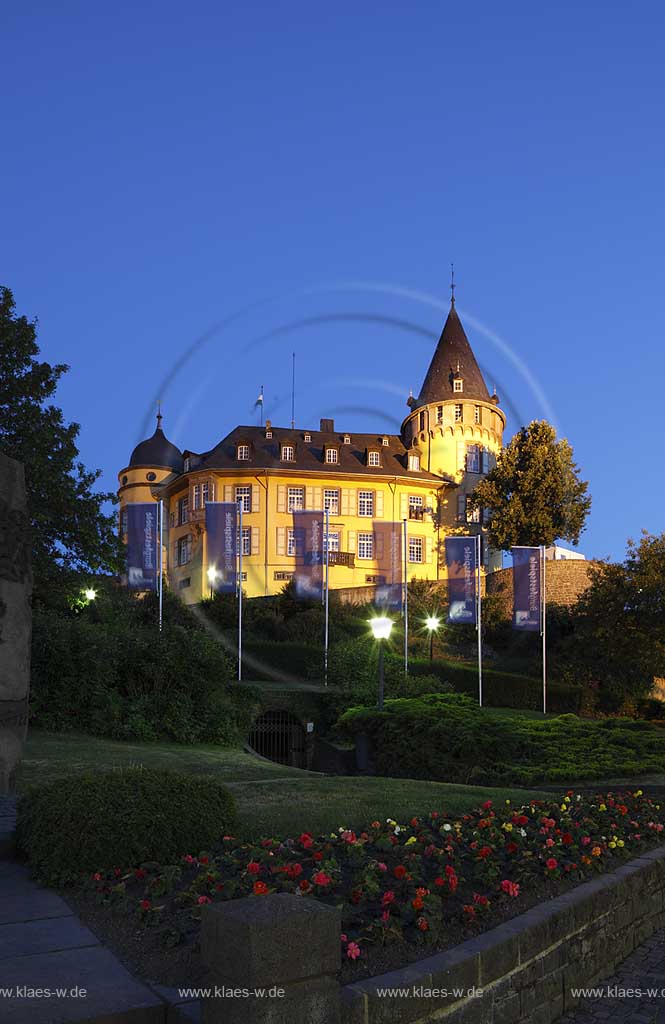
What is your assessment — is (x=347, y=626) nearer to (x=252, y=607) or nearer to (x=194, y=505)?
(x=252, y=607)

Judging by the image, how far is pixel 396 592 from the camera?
144ft

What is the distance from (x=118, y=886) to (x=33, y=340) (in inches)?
1046

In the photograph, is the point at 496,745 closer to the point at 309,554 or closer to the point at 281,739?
the point at 281,739

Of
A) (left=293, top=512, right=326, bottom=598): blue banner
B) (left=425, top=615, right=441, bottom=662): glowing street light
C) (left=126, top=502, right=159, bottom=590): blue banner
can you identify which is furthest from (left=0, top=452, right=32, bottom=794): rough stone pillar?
(left=425, top=615, right=441, bottom=662): glowing street light

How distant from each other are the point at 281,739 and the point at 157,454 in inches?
2405

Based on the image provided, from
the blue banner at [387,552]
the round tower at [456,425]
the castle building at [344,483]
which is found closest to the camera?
the blue banner at [387,552]

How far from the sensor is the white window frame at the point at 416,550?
81.1 meters

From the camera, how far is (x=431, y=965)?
5871 mm

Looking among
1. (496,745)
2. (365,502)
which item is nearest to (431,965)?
(496,745)

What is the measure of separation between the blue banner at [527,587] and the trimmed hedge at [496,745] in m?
12.9

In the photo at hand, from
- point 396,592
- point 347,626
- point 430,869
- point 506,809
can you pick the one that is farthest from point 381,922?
point 347,626

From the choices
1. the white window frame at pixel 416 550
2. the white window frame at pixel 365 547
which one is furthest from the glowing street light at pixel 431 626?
the white window frame at pixel 365 547

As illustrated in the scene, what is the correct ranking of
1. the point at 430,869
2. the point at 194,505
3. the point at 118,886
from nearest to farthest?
1. the point at 118,886
2. the point at 430,869
3. the point at 194,505

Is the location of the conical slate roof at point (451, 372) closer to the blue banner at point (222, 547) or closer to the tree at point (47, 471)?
the blue banner at point (222, 547)
